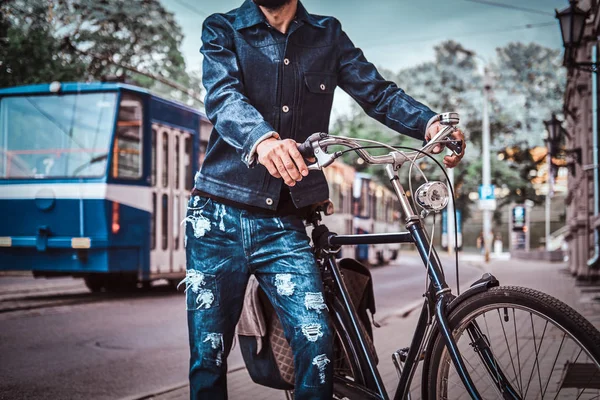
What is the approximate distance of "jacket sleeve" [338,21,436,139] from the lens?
99.7 inches

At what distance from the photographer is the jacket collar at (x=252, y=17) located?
8.00 ft

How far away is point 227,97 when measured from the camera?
2.26 metres

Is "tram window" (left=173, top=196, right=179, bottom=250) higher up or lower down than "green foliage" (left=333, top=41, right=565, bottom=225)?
lower down

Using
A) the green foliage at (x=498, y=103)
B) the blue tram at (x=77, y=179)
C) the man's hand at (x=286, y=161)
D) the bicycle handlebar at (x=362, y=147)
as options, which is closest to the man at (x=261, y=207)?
the bicycle handlebar at (x=362, y=147)

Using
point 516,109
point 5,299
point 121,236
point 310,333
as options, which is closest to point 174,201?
point 121,236

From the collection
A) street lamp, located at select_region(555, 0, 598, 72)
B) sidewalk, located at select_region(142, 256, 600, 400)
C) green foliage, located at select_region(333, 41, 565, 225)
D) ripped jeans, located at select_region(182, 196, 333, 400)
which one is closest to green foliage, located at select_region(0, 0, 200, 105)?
sidewalk, located at select_region(142, 256, 600, 400)

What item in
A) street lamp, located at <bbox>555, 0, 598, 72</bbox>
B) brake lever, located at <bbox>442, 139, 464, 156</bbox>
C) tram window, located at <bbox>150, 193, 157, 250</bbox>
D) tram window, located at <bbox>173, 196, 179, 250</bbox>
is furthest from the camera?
tram window, located at <bbox>173, 196, 179, 250</bbox>

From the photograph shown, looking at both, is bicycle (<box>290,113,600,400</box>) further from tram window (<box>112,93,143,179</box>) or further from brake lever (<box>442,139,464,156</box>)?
tram window (<box>112,93,143,179</box>)

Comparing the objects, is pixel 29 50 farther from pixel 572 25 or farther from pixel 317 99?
pixel 317 99

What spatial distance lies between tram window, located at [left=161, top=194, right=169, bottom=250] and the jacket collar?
356 inches

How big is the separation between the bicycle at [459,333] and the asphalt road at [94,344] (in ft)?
8.56

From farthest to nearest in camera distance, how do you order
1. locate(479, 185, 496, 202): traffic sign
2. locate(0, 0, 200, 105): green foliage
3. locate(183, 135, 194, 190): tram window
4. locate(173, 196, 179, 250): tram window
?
locate(479, 185, 496, 202): traffic sign < locate(0, 0, 200, 105): green foliage < locate(183, 135, 194, 190): tram window < locate(173, 196, 179, 250): tram window

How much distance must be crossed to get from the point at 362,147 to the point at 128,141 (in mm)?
8938

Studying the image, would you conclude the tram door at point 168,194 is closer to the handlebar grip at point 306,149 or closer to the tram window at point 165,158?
the tram window at point 165,158
